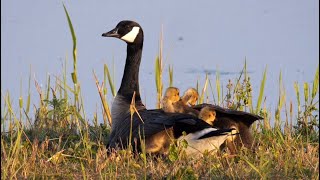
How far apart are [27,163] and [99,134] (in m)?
1.79

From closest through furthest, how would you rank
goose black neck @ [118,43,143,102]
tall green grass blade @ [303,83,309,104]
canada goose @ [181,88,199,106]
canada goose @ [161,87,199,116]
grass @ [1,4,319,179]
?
grass @ [1,4,319,179] → canada goose @ [161,87,199,116] → canada goose @ [181,88,199,106] → tall green grass blade @ [303,83,309,104] → goose black neck @ [118,43,143,102]

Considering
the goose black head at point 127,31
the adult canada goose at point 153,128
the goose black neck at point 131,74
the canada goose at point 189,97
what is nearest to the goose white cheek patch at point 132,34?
the goose black head at point 127,31

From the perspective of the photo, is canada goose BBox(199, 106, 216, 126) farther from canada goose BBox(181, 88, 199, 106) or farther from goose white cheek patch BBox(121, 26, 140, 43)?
goose white cheek patch BBox(121, 26, 140, 43)

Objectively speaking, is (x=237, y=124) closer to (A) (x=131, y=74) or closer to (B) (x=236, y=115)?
(B) (x=236, y=115)

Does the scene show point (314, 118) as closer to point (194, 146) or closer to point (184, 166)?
point (194, 146)

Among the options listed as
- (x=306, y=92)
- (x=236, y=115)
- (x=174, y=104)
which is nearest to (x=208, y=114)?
Result: (x=236, y=115)

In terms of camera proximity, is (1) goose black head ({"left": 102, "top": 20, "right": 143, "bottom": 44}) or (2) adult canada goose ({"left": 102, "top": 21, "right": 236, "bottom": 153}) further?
(1) goose black head ({"left": 102, "top": 20, "right": 143, "bottom": 44})

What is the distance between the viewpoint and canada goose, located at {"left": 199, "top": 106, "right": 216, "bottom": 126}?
661 cm

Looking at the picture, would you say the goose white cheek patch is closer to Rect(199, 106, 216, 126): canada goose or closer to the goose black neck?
the goose black neck

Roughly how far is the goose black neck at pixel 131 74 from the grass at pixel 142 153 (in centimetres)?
22

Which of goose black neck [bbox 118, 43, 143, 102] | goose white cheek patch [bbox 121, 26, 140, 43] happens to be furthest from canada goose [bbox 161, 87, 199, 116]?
goose white cheek patch [bbox 121, 26, 140, 43]

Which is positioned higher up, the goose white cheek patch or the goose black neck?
the goose white cheek patch

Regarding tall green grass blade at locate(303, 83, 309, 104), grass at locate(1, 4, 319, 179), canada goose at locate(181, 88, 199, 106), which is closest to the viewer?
grass at locate(1, 4, 319, 179)

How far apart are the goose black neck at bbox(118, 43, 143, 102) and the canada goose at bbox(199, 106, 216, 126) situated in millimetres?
1083
